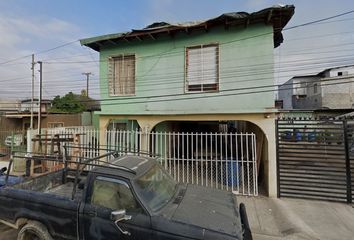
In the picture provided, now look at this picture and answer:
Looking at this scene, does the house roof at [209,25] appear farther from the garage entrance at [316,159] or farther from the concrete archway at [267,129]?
the garage entrance at [316,159]

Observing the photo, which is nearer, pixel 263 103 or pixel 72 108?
pixel 263 103

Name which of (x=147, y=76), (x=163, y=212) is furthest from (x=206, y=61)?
(x=163, y=212)

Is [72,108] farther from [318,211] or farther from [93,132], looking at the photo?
[318,211]

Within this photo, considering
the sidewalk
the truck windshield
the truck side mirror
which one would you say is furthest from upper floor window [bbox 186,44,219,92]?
the truck side mirror

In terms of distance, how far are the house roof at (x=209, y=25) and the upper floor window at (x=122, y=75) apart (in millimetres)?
693

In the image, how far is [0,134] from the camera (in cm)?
1630

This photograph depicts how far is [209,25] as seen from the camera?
8.71m

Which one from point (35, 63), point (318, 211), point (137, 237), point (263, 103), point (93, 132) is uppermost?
point (35, 63)

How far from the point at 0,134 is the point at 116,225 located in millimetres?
16486

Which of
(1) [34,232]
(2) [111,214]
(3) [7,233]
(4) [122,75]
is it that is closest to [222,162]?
(4) [122,75]

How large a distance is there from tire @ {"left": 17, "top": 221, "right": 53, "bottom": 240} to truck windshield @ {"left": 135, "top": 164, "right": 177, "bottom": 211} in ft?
5.55

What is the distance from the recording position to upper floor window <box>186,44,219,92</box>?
8969 mm

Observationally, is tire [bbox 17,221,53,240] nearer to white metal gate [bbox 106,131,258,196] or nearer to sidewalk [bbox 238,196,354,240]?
white metal gate [bbox 106,131,258,196]

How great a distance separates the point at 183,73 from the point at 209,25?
1839 mm
